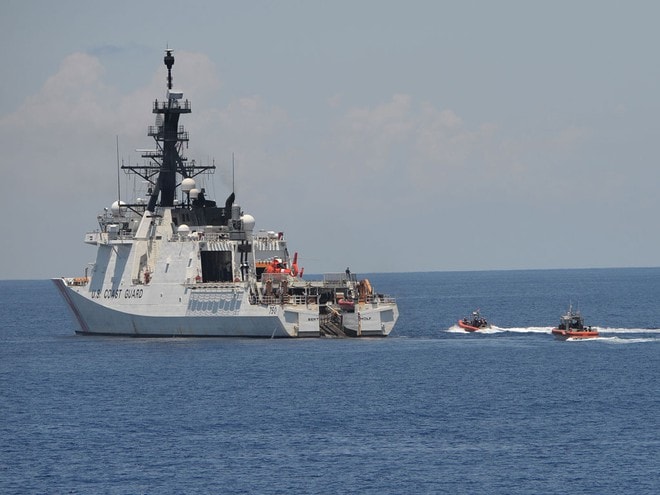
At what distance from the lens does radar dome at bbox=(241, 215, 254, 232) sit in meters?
86.5

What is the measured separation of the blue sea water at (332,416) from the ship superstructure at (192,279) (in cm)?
146

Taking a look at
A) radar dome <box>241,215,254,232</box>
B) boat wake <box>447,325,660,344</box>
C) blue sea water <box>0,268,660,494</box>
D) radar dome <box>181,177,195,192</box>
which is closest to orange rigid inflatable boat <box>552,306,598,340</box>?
boat wake <box>447,325,660,344</box>

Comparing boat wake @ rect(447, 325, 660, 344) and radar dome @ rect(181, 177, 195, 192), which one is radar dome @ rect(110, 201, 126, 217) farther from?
boat wake @ rect(447, 325, 660, 344)

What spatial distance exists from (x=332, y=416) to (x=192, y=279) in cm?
2874

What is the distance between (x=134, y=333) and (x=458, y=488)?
4657 centimetres

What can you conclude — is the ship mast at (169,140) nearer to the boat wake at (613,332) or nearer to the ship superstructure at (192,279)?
the ship superstructure at (192,279)

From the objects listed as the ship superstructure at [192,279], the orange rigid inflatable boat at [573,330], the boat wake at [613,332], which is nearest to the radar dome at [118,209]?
the ship superstructure at [192,279]

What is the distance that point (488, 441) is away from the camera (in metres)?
48.4

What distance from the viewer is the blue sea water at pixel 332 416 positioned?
141 feet

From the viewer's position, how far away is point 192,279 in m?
80.9

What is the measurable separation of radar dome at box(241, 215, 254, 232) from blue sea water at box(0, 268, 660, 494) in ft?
31.3

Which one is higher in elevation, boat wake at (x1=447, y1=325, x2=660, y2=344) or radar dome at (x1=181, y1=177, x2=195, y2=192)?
radar dome at (x1=181, y1=177, x2=195, y2=192)

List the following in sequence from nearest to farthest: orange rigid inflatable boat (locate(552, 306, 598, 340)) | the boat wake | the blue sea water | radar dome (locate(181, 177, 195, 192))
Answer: the blue sea water → orange rigid inflatable boat (locate(552, 306, 598, 340)) → the boat wake → radar dome (locate(181, 177, 195, 192))

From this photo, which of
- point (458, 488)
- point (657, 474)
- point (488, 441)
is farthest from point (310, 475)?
point (657, 474)
